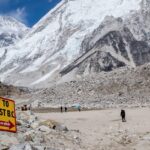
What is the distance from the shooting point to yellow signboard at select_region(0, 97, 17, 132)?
542 inches

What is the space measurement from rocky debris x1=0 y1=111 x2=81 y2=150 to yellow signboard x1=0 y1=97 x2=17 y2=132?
3389 mm

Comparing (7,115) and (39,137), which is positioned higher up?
(7,115)

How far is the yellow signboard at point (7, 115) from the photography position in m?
13.8

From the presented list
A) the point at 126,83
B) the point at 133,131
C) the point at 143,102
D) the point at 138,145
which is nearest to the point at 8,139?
the point at 138,145

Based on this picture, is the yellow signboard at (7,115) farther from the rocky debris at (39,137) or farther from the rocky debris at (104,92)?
the rocky debris at (104,92)

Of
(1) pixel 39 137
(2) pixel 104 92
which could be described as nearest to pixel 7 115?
(1) pixel 39 137

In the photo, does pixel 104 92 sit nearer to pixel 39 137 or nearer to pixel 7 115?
pixel 39 137

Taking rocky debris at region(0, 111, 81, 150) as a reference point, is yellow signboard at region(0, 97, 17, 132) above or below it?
above

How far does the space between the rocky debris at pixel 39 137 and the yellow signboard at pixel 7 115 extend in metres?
3.39

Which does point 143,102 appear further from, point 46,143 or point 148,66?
point 46,143

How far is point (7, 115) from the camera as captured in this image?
46.2 ft

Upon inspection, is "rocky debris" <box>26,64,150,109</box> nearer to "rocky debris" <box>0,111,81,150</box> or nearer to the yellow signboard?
"rocky debris" <box>0,111,81,150</box>

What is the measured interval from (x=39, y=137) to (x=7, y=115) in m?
9.41

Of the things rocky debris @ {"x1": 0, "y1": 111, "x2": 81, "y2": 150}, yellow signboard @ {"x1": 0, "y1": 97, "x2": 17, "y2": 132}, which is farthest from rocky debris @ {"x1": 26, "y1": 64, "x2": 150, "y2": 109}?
yellow signboard @ {"x1": 0, "y1": 97, "x2": 17, "y2": 132}
